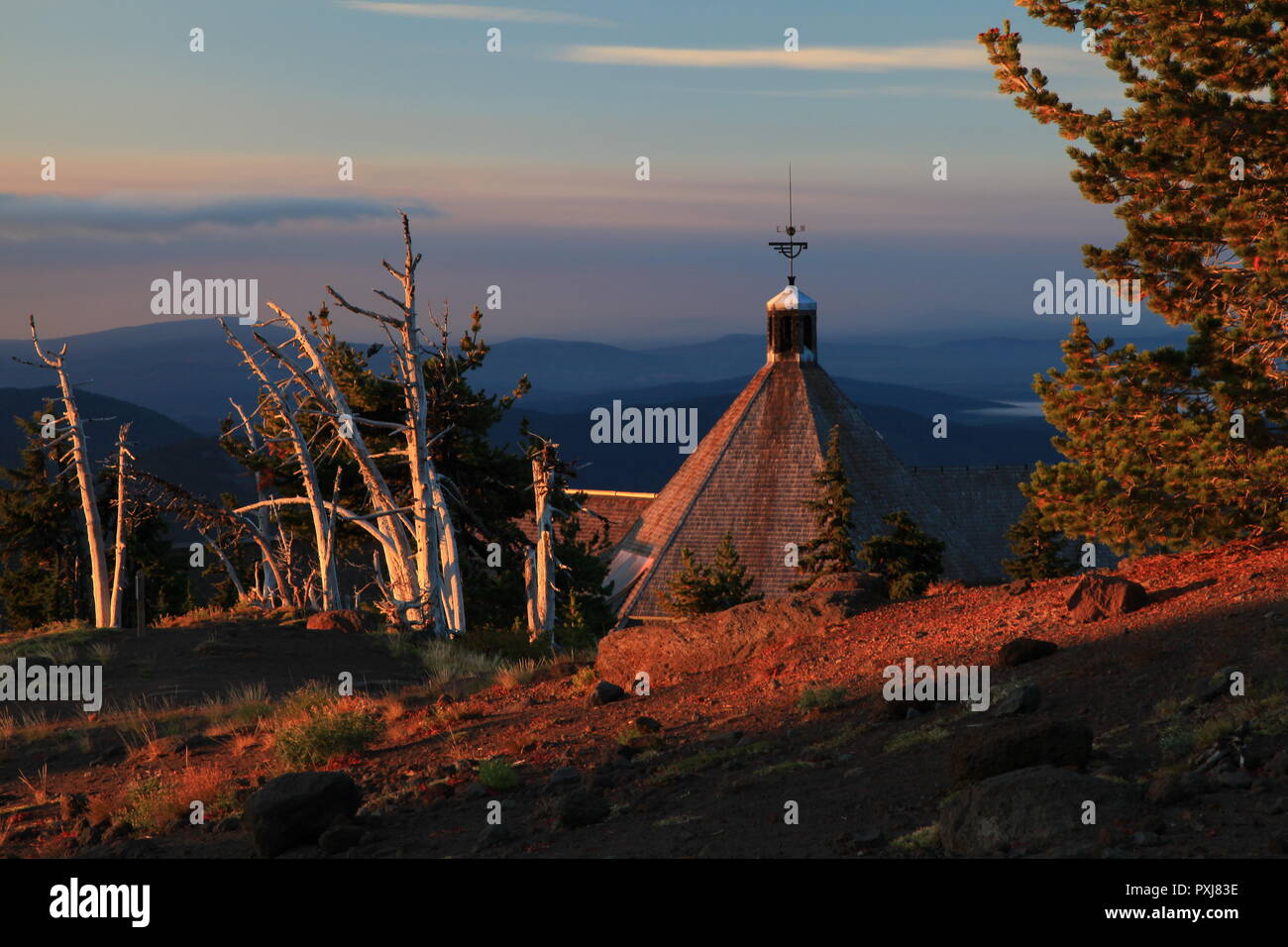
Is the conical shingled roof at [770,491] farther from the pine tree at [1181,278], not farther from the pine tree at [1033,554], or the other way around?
the pine tree at [1181,278]

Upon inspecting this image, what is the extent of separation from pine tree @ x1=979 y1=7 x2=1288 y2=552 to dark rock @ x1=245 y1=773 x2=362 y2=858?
9012 mm

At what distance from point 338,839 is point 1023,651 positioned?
587cm

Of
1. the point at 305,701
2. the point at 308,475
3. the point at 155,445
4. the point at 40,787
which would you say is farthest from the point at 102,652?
the point at 155,445

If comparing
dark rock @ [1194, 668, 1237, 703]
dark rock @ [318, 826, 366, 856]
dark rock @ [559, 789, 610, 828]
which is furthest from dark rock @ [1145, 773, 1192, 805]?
dark rock @ [318, 826, 366, 856]

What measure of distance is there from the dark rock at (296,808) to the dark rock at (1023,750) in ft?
14.3

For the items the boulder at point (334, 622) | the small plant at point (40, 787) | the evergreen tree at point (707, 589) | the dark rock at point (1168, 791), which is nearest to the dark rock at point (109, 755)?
the small plant at point (40, 787)

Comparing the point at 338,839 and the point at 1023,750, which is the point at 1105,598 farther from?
the point at 338,839

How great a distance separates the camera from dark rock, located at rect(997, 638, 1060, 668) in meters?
10.6

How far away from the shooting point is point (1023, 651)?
1063 cm

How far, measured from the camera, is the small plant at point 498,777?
957cm
